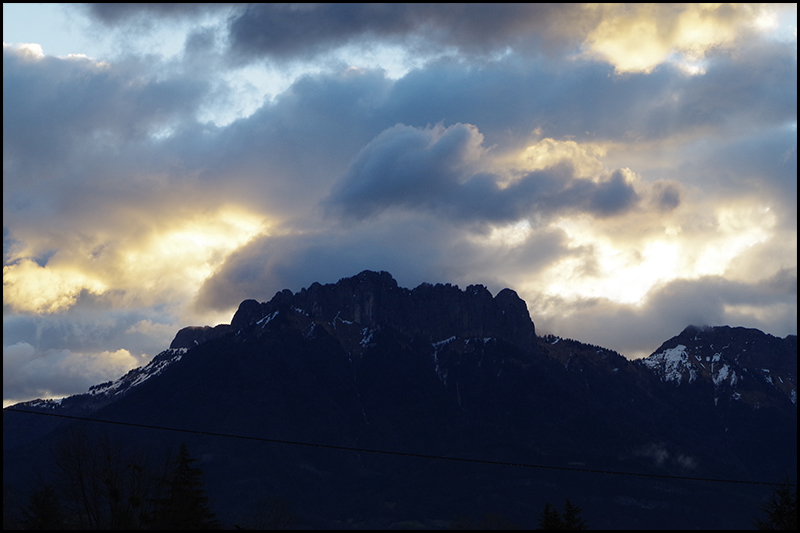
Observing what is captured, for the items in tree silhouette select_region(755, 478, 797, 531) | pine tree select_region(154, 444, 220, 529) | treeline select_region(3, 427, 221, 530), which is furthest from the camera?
tree silhouette select_region(755, 478, 797, 531)

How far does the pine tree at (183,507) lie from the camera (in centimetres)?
7188

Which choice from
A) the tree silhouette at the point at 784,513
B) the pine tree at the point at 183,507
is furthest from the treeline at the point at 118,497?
the tree silhouette at the point at 784,513

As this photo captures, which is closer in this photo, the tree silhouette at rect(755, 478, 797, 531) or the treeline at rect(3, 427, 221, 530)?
the treeline at rect(3, 427, 221, 530)

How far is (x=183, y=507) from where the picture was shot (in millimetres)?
73562

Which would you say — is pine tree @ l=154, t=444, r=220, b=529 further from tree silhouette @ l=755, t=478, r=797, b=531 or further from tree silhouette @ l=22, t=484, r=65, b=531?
tree silhouette @ l=755, t=478, r=797, b=531

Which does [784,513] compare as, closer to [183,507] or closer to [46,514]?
[183,507]

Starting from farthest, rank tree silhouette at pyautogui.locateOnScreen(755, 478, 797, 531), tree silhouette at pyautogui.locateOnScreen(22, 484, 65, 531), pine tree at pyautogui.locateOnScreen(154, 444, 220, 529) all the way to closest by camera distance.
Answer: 1. tree silhouette at pyautogui.locateOnScreen(22, 484, 65, 531)
2. tree silhouette at pyautogui.locateOnScreen(755, 478, 797, 531)
3. pine tree at pyautogui.locateOnScreen(154, 444, 220, 529)

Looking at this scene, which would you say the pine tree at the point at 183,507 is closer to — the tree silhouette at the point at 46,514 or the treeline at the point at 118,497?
the treeline at the point at 118,497

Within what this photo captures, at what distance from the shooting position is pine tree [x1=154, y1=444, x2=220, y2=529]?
7188cm

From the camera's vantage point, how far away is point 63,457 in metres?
90.2

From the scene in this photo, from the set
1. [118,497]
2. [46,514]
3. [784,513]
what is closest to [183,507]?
[118,497]

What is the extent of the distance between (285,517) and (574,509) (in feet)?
144

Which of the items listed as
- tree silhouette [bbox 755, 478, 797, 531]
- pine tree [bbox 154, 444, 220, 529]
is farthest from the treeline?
tree silhouette [bbox 755, 478, 797, 531]

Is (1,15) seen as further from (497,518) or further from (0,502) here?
(497,518)
